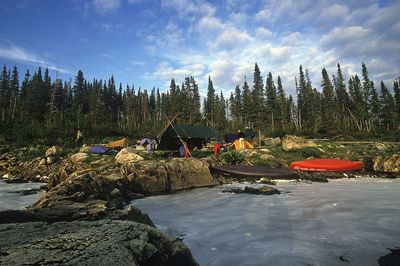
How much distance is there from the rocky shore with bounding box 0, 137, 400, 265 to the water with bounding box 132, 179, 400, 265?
45.0 inches

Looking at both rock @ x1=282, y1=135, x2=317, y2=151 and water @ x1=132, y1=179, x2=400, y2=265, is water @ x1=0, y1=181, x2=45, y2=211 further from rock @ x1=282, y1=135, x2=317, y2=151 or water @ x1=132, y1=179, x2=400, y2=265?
rock @ x1=282, y1=135, x2=317, y2=151

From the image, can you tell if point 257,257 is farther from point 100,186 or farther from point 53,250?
point 100,186

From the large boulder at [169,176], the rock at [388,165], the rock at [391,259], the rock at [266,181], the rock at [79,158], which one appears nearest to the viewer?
the rock at [391,259]

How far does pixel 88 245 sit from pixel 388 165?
20092mm

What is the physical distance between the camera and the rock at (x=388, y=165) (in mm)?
17200

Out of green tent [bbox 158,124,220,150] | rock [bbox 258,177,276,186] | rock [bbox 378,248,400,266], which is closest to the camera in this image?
rock [bbox 378,248,400,266]

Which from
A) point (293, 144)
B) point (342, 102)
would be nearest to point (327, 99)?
point (342, 102)

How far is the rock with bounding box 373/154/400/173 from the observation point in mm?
17200

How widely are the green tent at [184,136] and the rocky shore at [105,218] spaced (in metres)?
4.89

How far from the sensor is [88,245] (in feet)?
9.14

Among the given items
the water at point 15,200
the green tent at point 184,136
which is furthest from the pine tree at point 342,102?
the water at point 15,200

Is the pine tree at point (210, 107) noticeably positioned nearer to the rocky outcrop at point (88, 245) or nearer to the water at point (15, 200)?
the water at point (15, 200)

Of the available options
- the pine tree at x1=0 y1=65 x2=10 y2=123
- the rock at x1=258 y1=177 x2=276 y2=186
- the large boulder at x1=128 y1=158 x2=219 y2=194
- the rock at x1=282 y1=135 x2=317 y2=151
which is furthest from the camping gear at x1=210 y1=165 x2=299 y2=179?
the pine tree at x1=0 y1=65 x2=10 y2=123

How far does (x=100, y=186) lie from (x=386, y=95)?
66.9 metres
